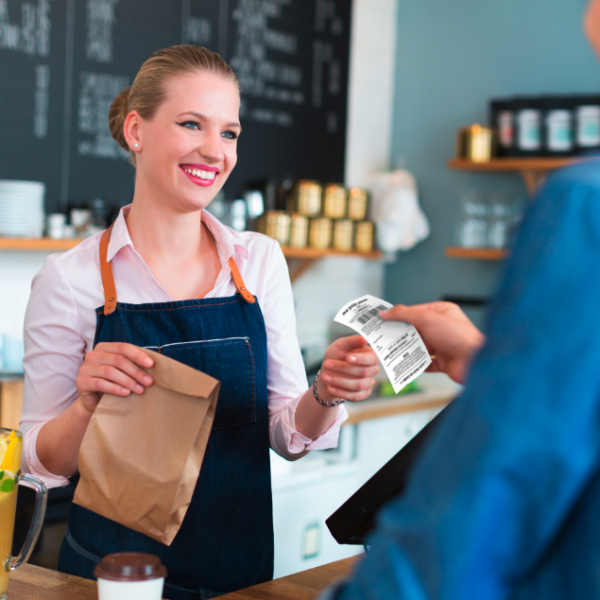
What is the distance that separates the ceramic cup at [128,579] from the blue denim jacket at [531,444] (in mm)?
492

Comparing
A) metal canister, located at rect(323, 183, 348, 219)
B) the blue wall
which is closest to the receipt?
metal canister, located at rect(323, 183, 348, 219)

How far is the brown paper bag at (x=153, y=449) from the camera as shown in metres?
0.97

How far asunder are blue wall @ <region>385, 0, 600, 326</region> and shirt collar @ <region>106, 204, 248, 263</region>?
2.49m

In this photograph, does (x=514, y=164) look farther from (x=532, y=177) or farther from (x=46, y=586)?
(x=46, y=586)

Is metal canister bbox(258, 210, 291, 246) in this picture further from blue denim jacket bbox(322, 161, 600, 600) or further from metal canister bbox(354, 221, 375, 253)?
blue denim jacket bbox(322, 161, 600, 600)

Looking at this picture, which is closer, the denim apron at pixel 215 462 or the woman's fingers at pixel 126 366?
the woman's fingers at pixel 126 366

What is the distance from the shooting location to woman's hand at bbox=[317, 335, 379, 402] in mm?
1222

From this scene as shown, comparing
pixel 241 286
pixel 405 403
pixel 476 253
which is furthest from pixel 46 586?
pixel 476 253

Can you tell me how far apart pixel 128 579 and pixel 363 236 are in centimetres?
307

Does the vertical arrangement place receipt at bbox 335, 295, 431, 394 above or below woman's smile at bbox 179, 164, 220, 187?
below

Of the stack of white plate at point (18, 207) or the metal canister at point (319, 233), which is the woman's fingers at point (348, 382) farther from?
the metal canister at point (319, 233)

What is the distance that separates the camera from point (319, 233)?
3.58 metres

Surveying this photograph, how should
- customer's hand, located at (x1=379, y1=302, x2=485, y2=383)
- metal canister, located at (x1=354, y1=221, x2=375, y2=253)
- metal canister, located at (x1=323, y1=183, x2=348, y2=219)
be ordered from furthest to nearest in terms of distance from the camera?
metal canister, located at (x1=354, y1=221, x2=375, y2=253) → metal canister, located at (x1=323, y1=183, x2=348, y2=219) → customer's hand, located at (x1=379, y1=302, x2=485, y2=383)

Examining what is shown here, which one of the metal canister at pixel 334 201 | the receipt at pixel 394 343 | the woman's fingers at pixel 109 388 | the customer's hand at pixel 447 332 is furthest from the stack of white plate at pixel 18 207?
the customer's hand at pixel 447 332
